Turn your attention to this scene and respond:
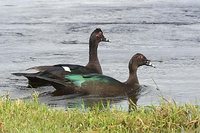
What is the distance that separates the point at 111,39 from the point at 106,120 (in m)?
10.6

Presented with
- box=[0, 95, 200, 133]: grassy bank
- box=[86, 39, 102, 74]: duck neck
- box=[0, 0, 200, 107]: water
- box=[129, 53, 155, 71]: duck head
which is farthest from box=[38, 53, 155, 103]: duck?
box=[0, 95, 200, 133]: grassy bank

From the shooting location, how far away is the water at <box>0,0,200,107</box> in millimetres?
13216

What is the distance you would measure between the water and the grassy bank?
11.4ft

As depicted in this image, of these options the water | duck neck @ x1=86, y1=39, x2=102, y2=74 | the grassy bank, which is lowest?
the water

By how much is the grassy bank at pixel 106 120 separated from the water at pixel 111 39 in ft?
11.4

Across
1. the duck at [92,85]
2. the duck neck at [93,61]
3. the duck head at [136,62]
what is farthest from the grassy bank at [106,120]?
the duck neck at [93,61]

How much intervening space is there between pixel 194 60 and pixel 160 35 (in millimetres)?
3562

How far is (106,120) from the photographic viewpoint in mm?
7832

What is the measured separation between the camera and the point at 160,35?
1895cm

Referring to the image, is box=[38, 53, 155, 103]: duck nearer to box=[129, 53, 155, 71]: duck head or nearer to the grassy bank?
box=[129, 53, 155, 71]: duck head

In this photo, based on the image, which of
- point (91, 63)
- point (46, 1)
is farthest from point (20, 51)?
point (46, 1)

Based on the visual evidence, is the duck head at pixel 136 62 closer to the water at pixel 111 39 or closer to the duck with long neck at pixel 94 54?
the water at pixel 111 39

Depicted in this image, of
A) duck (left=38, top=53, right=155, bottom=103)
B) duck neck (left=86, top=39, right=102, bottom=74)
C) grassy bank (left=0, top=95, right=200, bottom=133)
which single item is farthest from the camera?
duck neck (left=86, top=39, right=102, bottom=74)

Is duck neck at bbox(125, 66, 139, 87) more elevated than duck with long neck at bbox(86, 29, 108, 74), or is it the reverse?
duck with long neck at bbox(86, 29, 108, 74)
